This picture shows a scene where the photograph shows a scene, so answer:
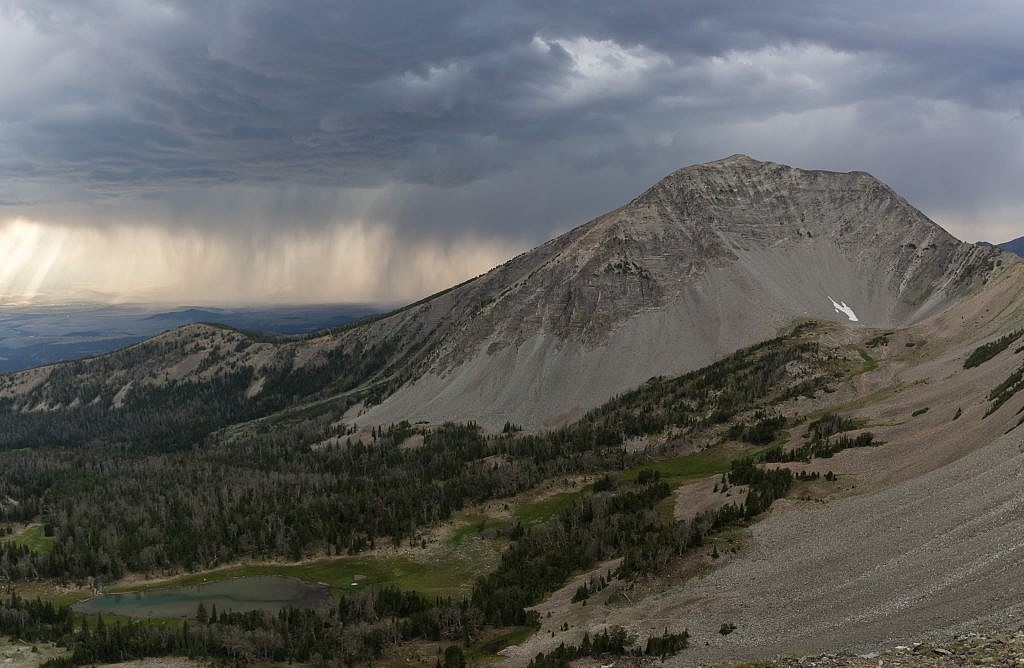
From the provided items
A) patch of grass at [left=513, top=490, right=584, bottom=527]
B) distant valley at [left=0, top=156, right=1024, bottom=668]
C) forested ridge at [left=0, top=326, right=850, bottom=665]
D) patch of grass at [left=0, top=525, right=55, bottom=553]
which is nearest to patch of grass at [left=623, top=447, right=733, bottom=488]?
distant valley at [left=0, top=156, right=1024, bottom=668]

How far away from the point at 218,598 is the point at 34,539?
71240 millimetres

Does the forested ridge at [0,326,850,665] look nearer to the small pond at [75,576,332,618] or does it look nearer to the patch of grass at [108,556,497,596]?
the patch of grass at [108,556,497,596]

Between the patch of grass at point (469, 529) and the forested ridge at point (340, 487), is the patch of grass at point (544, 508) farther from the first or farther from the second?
the forested ridge at point (340, 487)

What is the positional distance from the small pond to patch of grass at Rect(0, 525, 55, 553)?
40014 millimetres

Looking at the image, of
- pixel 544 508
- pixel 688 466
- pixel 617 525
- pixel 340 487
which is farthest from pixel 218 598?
pixel 688 466

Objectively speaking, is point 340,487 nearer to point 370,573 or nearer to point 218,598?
point 370,573

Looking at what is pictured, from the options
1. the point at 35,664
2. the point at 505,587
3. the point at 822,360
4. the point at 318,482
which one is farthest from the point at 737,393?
the point at 35,664

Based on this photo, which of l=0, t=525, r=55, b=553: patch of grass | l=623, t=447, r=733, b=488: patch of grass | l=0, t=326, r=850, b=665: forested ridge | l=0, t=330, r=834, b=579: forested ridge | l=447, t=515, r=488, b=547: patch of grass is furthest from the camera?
l=0, t=525, r=55, b=553: patch of grass

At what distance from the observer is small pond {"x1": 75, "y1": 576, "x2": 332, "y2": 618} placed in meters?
100

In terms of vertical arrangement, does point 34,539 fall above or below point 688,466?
below

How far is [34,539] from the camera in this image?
14488cm

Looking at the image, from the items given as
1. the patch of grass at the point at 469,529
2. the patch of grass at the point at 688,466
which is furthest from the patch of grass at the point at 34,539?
the patch of grass at the point at 688,466

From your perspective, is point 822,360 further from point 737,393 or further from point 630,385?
point 630,385

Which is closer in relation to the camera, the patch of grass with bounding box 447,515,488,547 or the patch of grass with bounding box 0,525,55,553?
A: the patch of grass with bounding box 447,515,488,547
